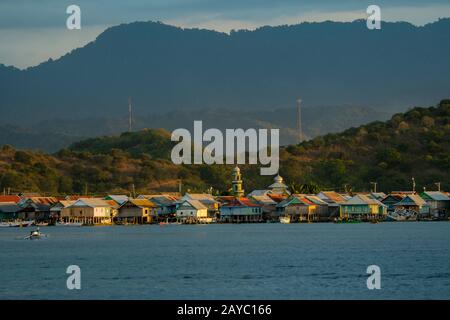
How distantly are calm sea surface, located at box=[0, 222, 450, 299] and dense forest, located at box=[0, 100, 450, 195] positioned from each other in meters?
77.0

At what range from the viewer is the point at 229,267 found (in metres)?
53.5

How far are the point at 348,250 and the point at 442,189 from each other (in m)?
84.8

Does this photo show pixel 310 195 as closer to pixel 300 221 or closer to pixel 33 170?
pixel 300 221

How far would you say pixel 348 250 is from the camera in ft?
214

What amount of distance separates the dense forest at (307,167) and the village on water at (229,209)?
2495cm

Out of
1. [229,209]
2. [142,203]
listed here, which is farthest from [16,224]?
[229,209]

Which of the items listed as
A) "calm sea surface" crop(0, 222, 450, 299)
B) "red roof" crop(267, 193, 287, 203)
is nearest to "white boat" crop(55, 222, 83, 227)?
"red roof" crop(267, 193, 287, 203)

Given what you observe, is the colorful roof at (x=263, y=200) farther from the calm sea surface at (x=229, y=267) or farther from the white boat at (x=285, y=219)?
the calm sea surface at (x=229, y=267)

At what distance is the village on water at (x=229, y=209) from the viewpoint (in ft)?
396

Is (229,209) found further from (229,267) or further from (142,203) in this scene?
(229,267)

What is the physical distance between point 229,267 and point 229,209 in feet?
228

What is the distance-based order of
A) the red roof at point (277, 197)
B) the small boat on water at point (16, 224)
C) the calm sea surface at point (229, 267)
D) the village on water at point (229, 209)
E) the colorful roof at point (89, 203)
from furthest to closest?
the red roof at point (277, 197), the small boat on water at point (16, 224), the village on water at point (229, 209), the colorful roof at point (89, 203), the calm sea surface at point (229, 267)

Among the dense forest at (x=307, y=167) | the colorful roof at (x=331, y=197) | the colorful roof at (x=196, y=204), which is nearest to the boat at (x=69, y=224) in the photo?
the colorful roof at (x=196, y=204)
